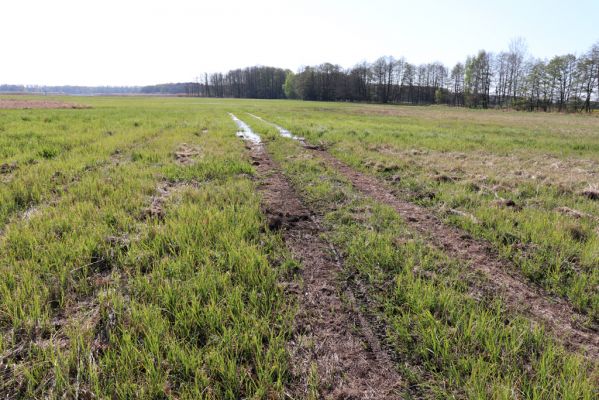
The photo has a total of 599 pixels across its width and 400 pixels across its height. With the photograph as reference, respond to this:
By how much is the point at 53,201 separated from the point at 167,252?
3.54 m

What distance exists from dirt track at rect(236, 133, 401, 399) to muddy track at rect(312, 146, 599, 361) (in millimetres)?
1768

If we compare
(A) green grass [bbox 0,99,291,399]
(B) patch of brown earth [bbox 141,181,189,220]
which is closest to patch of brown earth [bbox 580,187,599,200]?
(A) green grass [bbox 0,99,291,399]

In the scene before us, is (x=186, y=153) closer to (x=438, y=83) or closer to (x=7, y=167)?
(x=7, y=167)

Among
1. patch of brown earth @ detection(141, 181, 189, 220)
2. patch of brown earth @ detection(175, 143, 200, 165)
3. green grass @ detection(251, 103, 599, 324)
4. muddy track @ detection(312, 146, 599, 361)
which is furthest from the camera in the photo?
patch of brown earth @ detection(175, 143, 200, 165)

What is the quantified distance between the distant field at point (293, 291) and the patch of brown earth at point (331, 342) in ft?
0.05

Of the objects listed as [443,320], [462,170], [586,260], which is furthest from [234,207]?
[462,170]

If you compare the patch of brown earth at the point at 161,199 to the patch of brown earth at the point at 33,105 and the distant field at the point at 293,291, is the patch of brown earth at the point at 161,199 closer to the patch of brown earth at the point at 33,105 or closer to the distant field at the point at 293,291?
the distant field at the point at 293,291

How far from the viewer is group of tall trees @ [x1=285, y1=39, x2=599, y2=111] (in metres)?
68.5

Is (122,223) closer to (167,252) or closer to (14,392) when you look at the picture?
(167,252)

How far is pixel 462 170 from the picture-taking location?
9445 mm

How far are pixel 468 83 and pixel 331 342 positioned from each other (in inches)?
4242

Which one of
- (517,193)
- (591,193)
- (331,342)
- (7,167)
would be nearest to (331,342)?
(331,342)

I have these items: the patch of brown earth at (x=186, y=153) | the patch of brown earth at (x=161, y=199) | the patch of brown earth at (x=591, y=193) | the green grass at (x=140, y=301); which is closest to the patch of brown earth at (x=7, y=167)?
the green grass at (x=140, y=301)

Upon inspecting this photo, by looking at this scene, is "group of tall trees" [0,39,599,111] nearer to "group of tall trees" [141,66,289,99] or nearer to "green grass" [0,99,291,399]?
"group of tall trees" [141,66,289,99]
